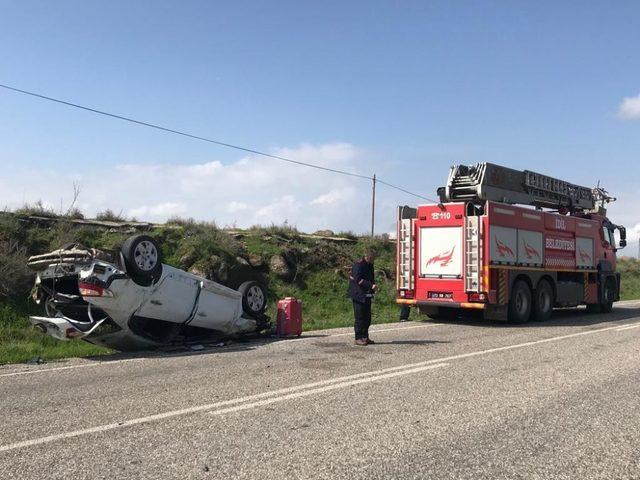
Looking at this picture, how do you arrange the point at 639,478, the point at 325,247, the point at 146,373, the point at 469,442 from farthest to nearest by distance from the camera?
1. the point at 325,247
2. the point at 146,373
3. the point at 469,442
4. the point at 639,478

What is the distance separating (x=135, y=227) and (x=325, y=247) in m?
7.35

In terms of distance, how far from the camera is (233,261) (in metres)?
19.0

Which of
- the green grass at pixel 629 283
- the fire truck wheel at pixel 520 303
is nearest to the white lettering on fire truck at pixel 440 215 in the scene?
the fire truck wheel at pixel 520 303

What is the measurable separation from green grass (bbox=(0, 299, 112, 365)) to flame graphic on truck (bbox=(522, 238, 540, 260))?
34.7 ft

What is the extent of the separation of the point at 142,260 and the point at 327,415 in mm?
4806

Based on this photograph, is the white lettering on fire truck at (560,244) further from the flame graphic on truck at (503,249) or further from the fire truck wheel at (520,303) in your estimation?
the flame graphic on truck at (503,249)

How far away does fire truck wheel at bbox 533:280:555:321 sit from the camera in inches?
617

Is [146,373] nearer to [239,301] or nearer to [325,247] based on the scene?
[239,301]

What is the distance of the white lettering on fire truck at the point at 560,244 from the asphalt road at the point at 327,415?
708cm

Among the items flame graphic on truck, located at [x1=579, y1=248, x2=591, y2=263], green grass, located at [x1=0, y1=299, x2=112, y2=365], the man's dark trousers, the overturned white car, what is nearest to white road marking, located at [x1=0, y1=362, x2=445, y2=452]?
the man's dark trousers

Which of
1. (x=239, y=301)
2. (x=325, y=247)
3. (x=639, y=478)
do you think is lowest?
(x=639, y=478)

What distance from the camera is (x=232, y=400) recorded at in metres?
6.05

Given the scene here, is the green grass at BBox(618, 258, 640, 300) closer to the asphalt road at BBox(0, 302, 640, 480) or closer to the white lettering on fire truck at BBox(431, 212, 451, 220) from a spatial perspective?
the white lettering on fire truck at BBox(431, 212, 451, 220)

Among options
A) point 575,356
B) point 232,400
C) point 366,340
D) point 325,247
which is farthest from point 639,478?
point 325,247
